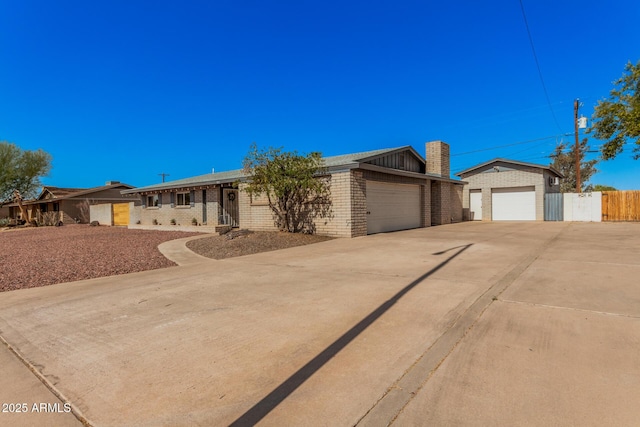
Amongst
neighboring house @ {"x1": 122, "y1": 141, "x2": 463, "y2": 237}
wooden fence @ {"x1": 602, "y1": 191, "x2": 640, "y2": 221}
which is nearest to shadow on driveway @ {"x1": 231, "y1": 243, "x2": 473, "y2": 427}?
neighboring house @ {"x1": 122, "y1": 141, "x2": 463, "y2": 237}

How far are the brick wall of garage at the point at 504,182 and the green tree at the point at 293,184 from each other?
16.1m

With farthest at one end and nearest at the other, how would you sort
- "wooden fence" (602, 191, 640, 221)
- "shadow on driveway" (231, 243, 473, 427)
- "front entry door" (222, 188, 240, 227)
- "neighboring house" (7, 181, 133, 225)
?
"neighboring house" (7, 181, 133, 225) → "wooden fence" (602, 191, 640, 221) → "front entry door" (222, 188, 240, 227) → "shadow on driveway" (231, 243, 473, 427)

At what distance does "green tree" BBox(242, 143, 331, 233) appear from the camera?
13.0 m

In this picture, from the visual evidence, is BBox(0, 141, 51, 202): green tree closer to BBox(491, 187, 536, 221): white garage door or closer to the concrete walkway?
the concrete walkway

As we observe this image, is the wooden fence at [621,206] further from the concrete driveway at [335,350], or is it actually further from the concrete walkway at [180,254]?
the concrete walkway at [180,254]

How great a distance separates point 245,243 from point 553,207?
21.7m

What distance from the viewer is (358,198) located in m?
13.2

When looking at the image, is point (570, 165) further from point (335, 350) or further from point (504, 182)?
point (335, 350)

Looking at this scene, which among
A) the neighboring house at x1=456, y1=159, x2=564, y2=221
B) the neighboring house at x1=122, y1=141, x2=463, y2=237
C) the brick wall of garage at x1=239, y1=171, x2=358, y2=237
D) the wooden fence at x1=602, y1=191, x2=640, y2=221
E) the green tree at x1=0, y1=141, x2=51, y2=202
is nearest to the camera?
the brick wall of garage at x1=239, y1=171, x2=358, y2=237

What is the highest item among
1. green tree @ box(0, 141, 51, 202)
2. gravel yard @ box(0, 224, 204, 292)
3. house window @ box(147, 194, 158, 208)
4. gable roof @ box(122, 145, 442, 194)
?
green tree @ box(0, 141, 51, 202)

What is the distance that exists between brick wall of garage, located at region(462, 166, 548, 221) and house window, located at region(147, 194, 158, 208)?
22.2 m

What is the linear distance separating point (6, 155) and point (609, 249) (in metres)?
47.8

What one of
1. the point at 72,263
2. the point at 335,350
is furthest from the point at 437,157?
the point at 335,350

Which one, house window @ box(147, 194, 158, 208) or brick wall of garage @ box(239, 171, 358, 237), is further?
house window @ box(147, 194, 158, 208)
